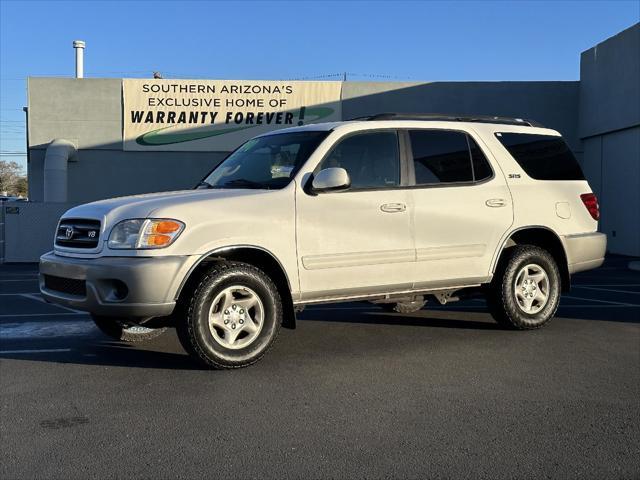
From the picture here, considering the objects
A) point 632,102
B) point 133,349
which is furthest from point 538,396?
point 632,102

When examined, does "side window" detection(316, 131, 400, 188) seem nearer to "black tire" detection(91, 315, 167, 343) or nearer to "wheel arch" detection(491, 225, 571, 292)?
"wheel arch" detection(491, 225, 571, 292)

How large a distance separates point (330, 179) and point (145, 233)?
5.15 feet

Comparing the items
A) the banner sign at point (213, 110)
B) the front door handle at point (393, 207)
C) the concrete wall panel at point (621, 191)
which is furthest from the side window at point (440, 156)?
the banner sign at point (213, 110)

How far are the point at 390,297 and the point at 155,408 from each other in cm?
261

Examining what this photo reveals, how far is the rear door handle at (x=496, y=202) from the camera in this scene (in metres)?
6.78

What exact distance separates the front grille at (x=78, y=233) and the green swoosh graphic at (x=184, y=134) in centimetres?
1728

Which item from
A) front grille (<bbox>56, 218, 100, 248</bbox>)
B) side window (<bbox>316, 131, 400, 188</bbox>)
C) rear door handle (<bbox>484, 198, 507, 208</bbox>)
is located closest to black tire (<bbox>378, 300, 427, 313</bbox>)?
rear door handle (<bbox>484, 198, 507, 208</bbox>)

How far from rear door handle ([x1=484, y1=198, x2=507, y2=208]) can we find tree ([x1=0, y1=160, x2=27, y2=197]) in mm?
86318

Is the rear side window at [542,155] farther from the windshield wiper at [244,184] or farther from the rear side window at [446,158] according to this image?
the windshield wiper at [244,184]

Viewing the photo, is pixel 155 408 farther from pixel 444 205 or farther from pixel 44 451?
pixel 444 205

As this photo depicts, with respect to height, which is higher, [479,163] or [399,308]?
[479,163]

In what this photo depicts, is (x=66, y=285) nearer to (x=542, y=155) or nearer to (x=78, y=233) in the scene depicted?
(x=78, y=233)

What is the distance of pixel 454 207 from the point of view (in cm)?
653

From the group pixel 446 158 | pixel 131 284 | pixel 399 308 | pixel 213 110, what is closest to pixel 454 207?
pixel 446 158
